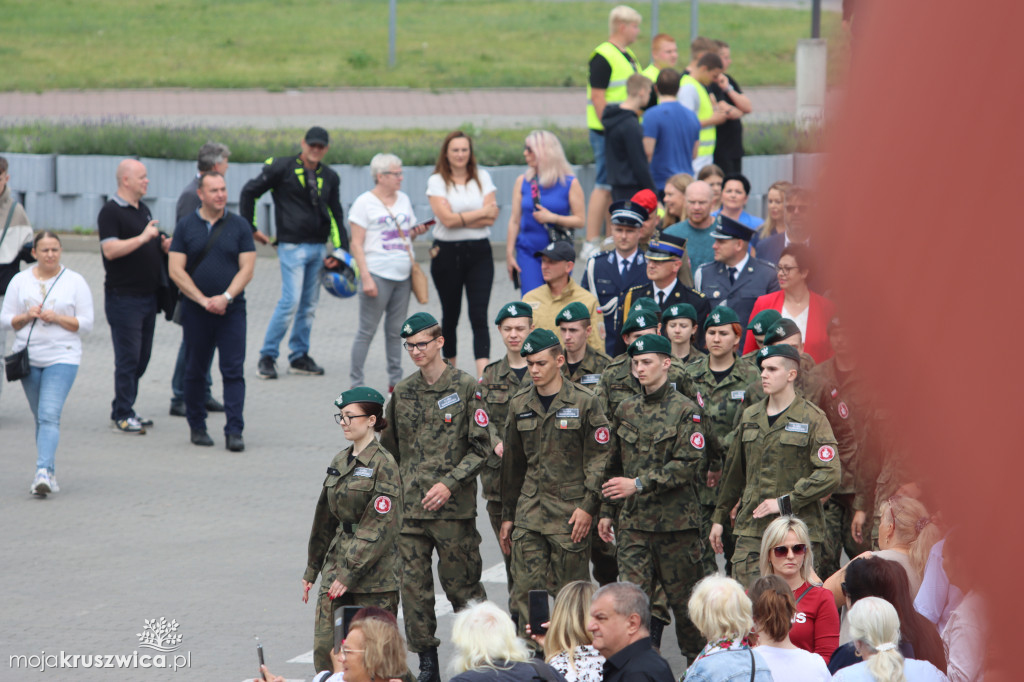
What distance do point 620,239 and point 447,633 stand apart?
10.4 ft

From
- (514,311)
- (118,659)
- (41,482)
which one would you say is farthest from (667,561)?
(41,482)

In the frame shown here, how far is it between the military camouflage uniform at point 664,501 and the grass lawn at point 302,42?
1813 cm

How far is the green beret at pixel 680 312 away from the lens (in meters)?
8.05

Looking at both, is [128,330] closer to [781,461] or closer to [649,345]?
[649,345]

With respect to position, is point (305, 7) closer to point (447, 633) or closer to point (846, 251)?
point (447, 633)

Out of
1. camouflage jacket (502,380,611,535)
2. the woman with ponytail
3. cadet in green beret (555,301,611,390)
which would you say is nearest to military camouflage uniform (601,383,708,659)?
camouflage jacket (502,380,611,535)

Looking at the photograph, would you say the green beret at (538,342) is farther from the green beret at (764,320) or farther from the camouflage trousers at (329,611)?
the camouflage trousers at (329,611)

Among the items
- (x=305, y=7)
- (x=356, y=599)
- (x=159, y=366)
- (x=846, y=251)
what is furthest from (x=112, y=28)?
(x=846, y=251)

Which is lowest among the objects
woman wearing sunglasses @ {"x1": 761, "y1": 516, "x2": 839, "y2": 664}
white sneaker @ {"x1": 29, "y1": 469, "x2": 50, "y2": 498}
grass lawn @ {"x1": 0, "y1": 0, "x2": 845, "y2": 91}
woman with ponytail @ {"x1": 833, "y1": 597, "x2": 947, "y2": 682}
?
white sneaker @ {"x1": 29, "y1": 469, "x2": 50, "y2": 498}

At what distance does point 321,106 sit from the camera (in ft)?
85.1

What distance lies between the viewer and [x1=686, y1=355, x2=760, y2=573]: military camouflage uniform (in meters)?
7.57

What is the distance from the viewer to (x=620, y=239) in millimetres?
9148

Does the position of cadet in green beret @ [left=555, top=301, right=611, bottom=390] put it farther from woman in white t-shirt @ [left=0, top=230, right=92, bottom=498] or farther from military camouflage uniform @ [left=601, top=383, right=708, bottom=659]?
woman in white t-shirt @ [left=0, top=230, right=92, bottom=498]

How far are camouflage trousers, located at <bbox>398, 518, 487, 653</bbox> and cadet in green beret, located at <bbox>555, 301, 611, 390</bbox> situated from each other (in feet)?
4.22
